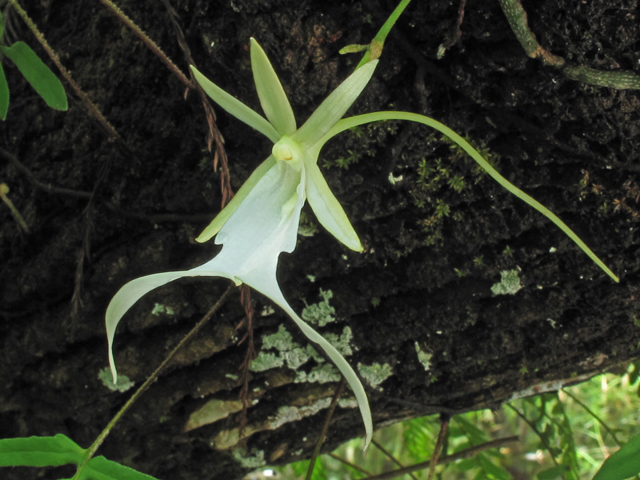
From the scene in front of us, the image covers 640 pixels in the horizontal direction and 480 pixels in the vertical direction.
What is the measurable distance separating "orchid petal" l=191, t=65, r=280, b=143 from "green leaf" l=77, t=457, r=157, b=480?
1.46 feet

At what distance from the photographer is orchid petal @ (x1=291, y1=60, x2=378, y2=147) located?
52 centimetres

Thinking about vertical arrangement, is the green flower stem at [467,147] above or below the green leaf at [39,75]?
below

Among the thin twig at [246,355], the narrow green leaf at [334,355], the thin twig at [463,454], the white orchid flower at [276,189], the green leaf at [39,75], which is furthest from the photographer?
the thin twig at [463,454]

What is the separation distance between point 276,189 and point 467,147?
0.27 meters

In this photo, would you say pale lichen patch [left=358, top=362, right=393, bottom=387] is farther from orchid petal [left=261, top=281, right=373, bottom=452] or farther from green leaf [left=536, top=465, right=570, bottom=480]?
green leaf [left=536, top=465, right=570, bottom=480]

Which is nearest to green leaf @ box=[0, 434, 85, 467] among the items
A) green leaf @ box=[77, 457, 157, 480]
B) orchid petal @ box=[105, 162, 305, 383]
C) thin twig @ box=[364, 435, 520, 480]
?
green leaf @ box=[77, 457, 157, 480]

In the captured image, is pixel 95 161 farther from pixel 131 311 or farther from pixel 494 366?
pixel 494 366

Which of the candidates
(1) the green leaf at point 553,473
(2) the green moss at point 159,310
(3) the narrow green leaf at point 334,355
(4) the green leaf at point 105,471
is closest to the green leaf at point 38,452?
(4) the green leaf at point 105,471

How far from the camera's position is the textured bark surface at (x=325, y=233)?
26.0 inches

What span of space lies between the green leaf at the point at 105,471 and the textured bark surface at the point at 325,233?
0.29 meters

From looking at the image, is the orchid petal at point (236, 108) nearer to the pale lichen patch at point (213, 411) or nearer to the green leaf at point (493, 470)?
the pale lichen patch at point (213, 411)

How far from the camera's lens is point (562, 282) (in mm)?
764

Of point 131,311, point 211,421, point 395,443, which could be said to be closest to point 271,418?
point 211,421

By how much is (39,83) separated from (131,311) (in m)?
0.41
